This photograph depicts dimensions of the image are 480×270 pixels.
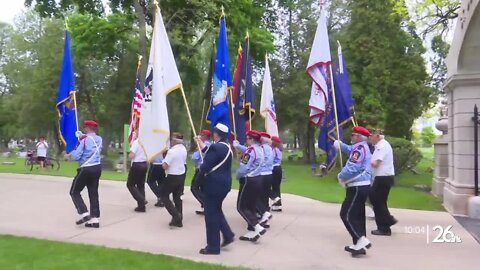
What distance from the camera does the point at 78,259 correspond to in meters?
6.46

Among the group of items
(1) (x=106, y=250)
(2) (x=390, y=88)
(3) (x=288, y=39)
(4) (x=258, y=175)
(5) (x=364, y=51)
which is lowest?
(1) (x=106, y=250)

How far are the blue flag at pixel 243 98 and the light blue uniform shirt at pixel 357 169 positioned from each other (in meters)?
4.65

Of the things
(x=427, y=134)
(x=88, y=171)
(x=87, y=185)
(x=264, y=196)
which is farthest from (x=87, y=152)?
(x=427, y=134)

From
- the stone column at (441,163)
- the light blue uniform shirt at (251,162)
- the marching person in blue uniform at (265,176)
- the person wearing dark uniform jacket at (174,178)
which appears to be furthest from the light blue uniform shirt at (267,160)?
the stone column at (441,163)

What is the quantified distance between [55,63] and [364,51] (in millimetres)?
26815

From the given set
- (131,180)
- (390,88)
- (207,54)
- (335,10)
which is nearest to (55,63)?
(207,54)

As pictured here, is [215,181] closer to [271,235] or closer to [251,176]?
[251,176]

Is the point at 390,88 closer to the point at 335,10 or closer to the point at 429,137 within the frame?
the point at 335,10

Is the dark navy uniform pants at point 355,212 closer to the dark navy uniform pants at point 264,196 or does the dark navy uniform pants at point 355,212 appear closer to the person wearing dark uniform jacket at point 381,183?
the person wearing dark uniform jacket at point 381,183

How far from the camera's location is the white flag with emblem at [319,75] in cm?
1072

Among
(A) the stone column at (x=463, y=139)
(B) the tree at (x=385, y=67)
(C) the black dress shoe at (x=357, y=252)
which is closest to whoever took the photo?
(C) the black dress shoe at (x=357, y=252)

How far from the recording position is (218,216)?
24.1ft

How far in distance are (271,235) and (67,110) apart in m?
5.06

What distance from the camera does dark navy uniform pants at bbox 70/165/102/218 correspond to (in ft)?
29.3
